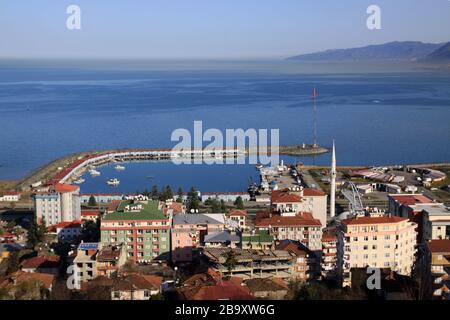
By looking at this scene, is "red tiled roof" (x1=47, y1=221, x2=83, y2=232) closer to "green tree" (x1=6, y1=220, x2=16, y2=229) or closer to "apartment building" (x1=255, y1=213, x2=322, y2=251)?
"green tree" (x1=6, y1=220, x2=16, y2=229)

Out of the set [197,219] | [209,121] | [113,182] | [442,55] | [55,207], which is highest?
[442,55]

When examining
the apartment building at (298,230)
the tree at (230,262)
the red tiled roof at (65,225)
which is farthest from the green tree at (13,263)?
the apartment building at (298,230)

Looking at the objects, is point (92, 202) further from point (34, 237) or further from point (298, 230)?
point (298, 230)

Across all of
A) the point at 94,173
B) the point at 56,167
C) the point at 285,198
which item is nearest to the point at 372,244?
the point at 285,198

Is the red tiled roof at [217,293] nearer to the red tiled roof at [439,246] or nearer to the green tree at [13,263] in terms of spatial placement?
the red tiled roof at [439,246]

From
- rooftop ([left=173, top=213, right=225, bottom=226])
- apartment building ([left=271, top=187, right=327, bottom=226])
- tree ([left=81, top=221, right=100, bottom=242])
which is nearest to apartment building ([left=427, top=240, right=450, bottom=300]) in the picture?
apartment building ([left=271, top=187, right=327, bottom=226])

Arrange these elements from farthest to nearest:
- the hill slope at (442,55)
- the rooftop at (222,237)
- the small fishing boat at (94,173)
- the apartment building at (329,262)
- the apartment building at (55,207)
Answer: the hill slope at (442,55) → the small fishing boat at (94,173) → the apartment building at (55,207) → the rooftop at (222,237) → the apartment building at (329,262)
